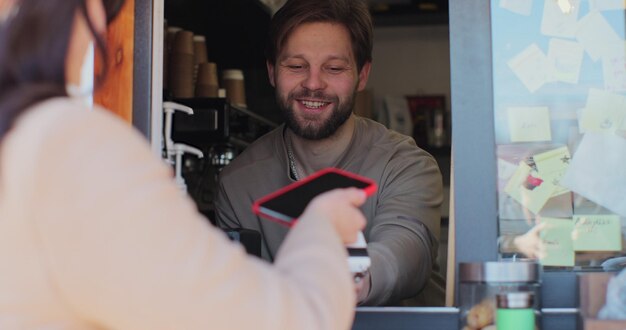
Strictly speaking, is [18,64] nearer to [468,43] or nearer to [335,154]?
[468,43]

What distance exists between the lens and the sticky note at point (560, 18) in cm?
221

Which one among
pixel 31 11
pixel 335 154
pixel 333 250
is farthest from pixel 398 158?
pixel 31 11

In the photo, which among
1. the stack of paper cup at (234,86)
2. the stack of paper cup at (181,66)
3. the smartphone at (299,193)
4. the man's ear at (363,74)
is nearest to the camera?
the smartphone at (299,193)

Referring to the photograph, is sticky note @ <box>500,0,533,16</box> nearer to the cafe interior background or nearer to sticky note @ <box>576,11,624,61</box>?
the cafe interior background

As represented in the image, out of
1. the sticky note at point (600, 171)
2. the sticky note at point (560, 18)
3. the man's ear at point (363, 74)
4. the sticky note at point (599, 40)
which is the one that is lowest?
the sticky note at point (600, 171)

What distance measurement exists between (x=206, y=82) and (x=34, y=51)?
2.72 meters

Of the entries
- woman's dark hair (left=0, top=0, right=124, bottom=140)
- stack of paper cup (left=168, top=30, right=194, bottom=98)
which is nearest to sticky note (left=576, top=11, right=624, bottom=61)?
woman's dark hair (left=0, top=0, right=124, bottom=140)

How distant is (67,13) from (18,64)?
0.09m

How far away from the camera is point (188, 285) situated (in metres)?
1.20

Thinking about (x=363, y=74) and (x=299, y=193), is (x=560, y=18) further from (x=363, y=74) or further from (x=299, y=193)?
(x=363, y=74)

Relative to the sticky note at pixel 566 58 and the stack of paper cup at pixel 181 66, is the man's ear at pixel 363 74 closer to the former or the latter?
the stack of paper cup at pixel 181 66

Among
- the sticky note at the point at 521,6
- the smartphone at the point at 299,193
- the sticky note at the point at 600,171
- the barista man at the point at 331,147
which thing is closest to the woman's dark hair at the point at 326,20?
the barista man at the point at 331,147

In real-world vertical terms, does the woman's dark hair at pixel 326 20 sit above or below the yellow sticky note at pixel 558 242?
above

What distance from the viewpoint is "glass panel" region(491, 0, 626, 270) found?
219 cm
